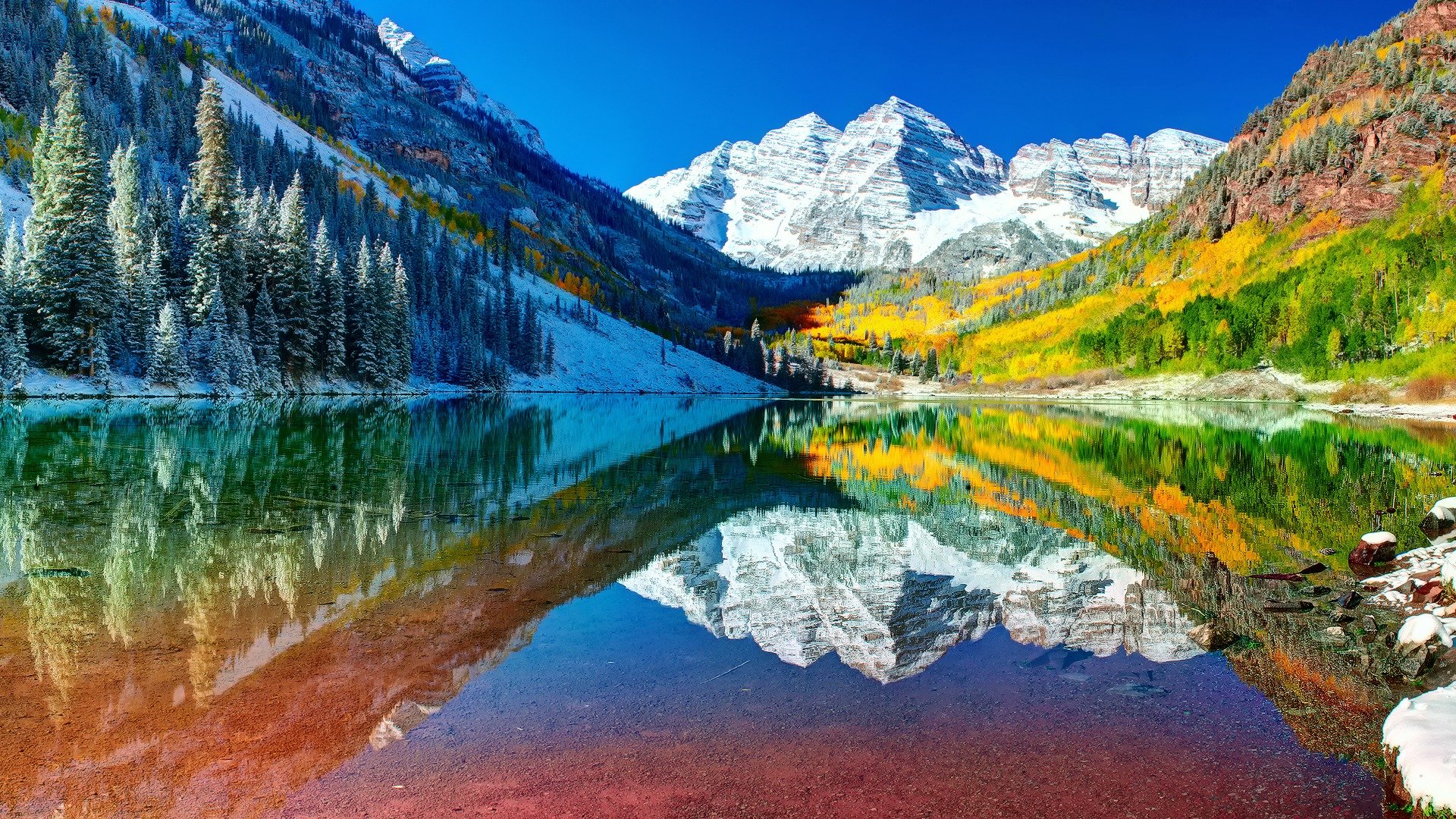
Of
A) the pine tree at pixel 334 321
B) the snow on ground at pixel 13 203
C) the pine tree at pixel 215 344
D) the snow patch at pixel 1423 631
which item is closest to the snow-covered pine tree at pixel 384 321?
the pine tree at pixel 334 321

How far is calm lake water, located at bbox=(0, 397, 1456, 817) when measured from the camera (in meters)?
6.22

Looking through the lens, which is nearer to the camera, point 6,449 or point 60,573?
point 60,573

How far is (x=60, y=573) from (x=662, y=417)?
51982mm

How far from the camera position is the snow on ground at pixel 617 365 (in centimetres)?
12531

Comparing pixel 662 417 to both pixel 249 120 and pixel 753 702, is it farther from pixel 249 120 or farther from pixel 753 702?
pixel 249 120

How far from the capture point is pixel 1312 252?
12312 cm

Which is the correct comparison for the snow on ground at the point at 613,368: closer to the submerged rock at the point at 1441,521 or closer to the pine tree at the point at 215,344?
the pine tree at the point at 215,344

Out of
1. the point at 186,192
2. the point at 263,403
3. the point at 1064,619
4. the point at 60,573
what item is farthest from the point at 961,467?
the point at 186,192

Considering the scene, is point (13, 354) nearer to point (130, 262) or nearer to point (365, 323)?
point (130, 262)

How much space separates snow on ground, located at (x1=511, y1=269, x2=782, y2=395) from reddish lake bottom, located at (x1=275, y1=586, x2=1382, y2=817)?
10860 centimetres

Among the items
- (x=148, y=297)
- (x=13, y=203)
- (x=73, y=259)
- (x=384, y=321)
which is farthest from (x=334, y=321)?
(x=13, y=203)

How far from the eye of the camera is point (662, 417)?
62531 mm

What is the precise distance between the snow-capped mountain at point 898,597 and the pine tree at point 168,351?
184 feet

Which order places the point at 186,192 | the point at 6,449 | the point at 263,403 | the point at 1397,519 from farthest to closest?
the point at 186,192 → the point at 263,403 → the point at 6,449 → the point at 1397,519
